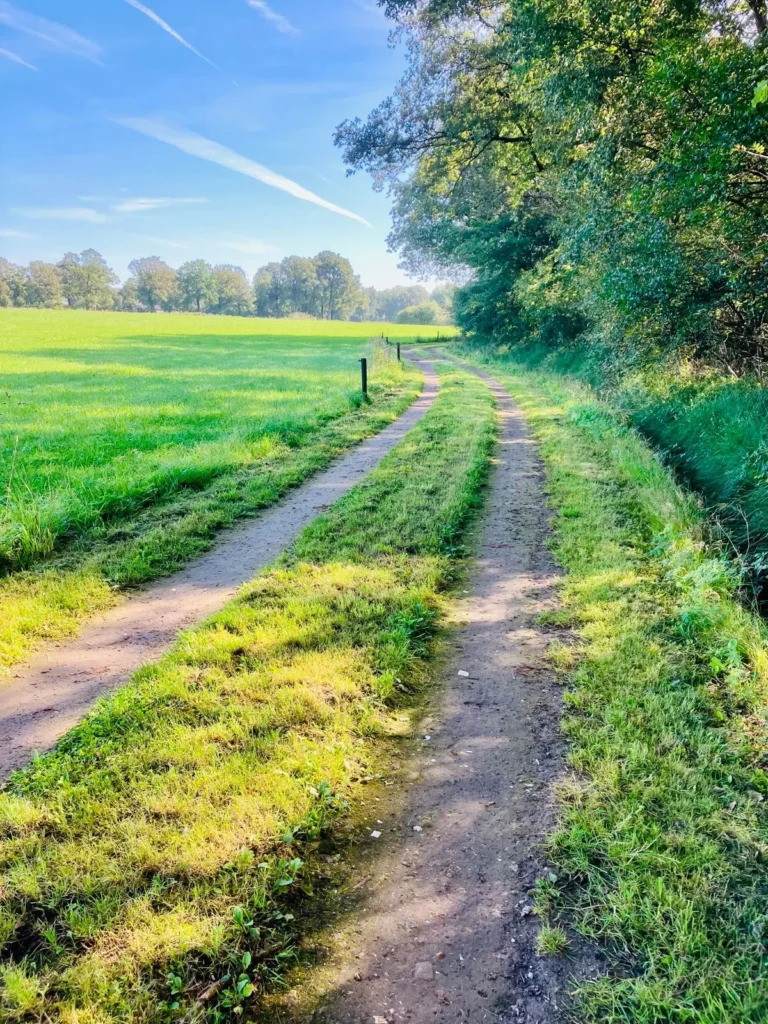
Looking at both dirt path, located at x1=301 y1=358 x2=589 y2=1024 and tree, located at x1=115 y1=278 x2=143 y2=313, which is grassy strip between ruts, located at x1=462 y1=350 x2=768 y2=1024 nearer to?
dirt path, located at x1=301 y1=358 x2=589 y2=1024

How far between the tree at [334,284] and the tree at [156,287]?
32095 mm

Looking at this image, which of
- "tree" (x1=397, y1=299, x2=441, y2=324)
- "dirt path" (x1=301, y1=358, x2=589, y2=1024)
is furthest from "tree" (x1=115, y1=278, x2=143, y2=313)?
"dirt path" (x1=301, y1=358, x2=589, y2=1024)

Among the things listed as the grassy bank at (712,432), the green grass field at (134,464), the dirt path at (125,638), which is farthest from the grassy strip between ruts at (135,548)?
the grassy bank at (712,432)

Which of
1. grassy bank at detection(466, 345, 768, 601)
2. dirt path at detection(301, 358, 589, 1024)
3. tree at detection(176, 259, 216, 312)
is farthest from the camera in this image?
tree at detection(176, 259, 216, 312)

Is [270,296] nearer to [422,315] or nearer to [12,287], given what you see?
[422,315]

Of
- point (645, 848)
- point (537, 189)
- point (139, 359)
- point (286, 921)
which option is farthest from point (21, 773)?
point (139, 359)

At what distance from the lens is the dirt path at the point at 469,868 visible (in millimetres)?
1908

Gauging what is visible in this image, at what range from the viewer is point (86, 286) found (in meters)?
115

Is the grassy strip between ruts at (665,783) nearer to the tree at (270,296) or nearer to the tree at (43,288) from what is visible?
the tree at (270,296)

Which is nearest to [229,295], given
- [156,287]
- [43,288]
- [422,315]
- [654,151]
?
[156,287]

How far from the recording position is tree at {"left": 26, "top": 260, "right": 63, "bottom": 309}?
359ft

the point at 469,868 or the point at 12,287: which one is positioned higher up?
the point at 12,287

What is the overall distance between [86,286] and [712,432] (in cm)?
13570

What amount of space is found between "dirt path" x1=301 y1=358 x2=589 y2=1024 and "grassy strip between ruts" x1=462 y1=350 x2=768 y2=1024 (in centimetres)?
15
